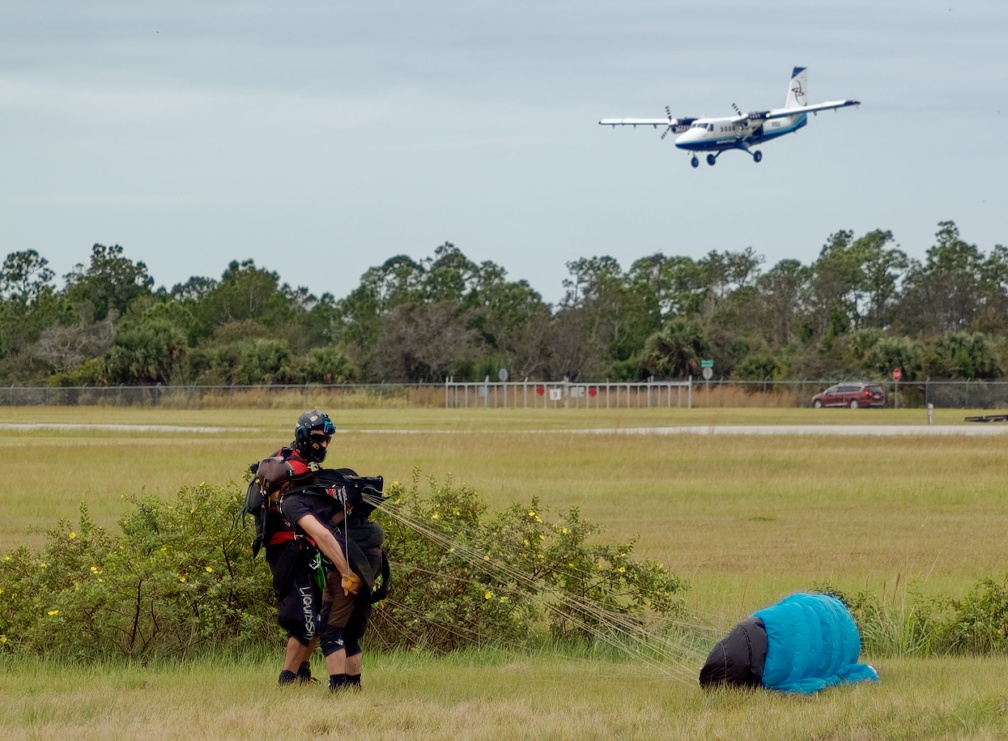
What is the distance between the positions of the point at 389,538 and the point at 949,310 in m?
129

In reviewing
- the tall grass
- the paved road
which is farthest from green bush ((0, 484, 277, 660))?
the paved road

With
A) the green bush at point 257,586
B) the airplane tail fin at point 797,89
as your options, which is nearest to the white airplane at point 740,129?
the airplane tail fin at point 797,89

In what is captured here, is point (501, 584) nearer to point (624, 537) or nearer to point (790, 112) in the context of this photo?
point (624, 537)

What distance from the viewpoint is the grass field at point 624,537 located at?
24.7ft

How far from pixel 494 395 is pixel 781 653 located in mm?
80299

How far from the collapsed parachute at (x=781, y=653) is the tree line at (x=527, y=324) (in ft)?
284

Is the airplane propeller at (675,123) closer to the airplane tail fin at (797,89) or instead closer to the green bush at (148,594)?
the airplane tail fin at (797,89)

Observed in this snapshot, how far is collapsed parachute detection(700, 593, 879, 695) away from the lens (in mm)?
8336

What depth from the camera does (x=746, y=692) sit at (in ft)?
27.0

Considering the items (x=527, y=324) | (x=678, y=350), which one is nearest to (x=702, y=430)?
(x=678, y=350)

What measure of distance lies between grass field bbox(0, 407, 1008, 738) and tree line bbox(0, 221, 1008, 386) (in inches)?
1774

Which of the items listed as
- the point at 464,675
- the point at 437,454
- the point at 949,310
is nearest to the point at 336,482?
the point at 464,675

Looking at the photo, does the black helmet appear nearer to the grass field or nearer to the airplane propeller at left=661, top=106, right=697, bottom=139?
the grass field

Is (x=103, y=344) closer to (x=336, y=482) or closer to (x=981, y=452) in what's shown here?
(x=981, y=452)
